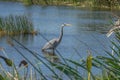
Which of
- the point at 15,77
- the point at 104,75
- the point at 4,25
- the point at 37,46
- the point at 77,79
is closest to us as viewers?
the point at 15,77

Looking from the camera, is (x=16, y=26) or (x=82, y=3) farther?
(x=82, y=3)

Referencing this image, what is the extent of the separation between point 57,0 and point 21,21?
82.7 ft

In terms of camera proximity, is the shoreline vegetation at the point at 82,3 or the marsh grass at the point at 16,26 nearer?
Answer: the marsh grass at the point at 16,26

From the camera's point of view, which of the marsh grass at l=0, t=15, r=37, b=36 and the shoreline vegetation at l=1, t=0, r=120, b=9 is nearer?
the marsh grass at l=0, t=15, r=37, b=36

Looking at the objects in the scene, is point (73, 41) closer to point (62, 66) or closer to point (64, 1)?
point (62, 66)

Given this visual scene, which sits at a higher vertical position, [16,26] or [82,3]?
[16,26]

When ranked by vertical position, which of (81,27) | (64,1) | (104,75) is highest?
(104,75)

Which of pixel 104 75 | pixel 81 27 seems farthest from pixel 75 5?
pixel 104 75

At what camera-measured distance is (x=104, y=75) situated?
2.08 metres

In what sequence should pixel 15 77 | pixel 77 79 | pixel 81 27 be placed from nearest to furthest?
pixel 15 77
pixel 77 79
pixel 81 27

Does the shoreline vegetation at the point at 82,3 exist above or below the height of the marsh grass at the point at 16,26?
below

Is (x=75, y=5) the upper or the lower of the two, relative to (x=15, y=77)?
lower

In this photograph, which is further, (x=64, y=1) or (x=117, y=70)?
(x=64, y=1)

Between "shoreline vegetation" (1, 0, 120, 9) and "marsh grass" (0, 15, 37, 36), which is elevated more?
"marsh grass" (0, 15, 37, 36)
